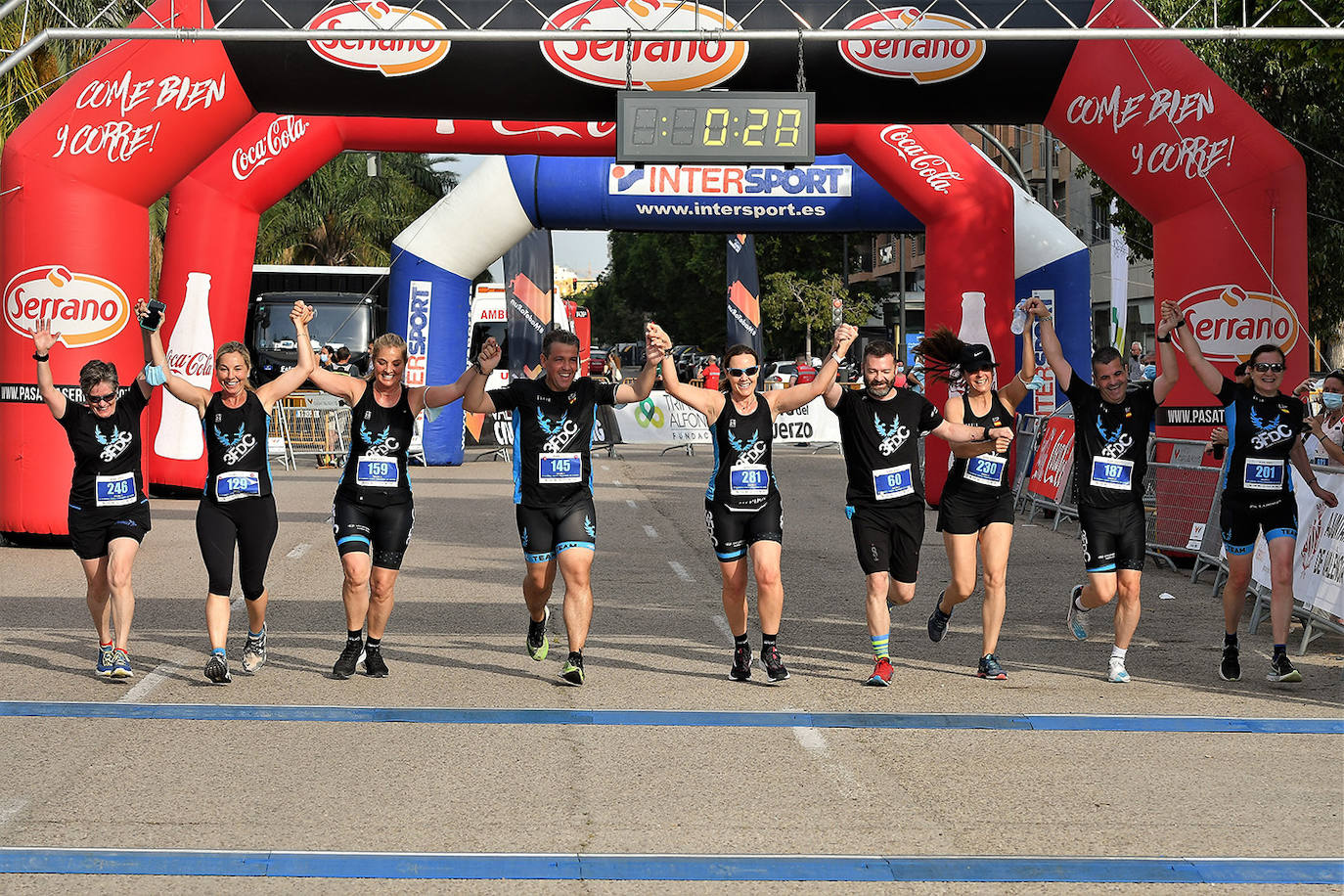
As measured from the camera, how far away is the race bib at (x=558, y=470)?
27.0 ft

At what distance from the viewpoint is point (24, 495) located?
13.3 metres

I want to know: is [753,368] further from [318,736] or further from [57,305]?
[57,305]

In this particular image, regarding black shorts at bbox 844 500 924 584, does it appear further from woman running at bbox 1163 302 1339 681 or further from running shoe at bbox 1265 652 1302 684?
running shoe at bbox 1265 652 1302 684

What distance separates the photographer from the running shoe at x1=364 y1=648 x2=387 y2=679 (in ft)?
27.2

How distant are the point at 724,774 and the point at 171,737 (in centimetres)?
248

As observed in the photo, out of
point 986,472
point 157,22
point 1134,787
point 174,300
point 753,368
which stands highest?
point 157,22

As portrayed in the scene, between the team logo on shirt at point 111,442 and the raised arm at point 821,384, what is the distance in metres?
3.51

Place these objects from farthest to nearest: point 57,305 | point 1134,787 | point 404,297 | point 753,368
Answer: point 404,297
point 57,305
point 753,368
point 1134,787

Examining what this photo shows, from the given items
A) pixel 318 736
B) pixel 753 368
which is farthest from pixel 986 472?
pixel 318 736

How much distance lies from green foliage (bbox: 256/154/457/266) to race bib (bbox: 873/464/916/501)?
40.8m

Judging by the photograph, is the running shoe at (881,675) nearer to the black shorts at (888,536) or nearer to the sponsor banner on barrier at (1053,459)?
the black shorts at (888,536)

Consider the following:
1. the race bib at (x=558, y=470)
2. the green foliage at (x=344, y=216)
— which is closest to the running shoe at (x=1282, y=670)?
the race bib at (x=558, y=470)

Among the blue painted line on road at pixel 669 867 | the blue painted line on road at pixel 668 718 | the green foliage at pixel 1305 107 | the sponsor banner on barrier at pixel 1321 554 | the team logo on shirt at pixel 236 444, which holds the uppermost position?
the green foliage at pixel 1305 107

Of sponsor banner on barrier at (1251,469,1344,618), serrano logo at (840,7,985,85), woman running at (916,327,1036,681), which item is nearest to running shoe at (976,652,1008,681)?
woman running at (916,327,1036,681)
